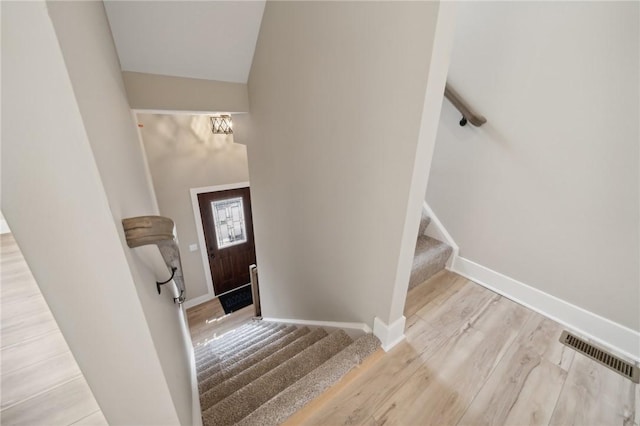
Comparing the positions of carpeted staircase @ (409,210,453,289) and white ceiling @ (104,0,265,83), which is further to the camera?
carpeted staircase @ (409,210,453,289)

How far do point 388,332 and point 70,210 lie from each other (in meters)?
1.36

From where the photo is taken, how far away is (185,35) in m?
1.53

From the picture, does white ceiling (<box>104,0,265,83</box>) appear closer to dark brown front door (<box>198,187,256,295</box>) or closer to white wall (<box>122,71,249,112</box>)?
white wall (<box>122,71,249,112</box>)

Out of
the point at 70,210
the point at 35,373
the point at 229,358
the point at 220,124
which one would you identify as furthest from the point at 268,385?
the point at 220,124

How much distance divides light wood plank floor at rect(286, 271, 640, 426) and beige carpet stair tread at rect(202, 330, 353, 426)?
0.30 metres

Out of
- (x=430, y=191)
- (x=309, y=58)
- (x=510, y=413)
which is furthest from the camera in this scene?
(x=430, y=191)

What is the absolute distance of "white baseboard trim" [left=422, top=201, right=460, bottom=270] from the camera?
76.7 inches

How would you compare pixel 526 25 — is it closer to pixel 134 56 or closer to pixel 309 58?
pixel 309 58

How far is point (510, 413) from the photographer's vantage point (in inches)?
41.0

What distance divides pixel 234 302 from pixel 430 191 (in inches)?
152

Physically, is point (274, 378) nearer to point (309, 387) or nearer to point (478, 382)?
point (309, 387)

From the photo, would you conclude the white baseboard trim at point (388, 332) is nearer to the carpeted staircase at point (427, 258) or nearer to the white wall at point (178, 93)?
the carpeted staircase at point (427, 258)

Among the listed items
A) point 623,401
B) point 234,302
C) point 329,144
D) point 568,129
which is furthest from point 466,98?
point 234,302

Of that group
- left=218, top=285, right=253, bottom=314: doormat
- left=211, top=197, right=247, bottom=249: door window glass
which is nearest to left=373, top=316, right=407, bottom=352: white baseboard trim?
left=211, top=197, right=247, bottom=249: door window glass
